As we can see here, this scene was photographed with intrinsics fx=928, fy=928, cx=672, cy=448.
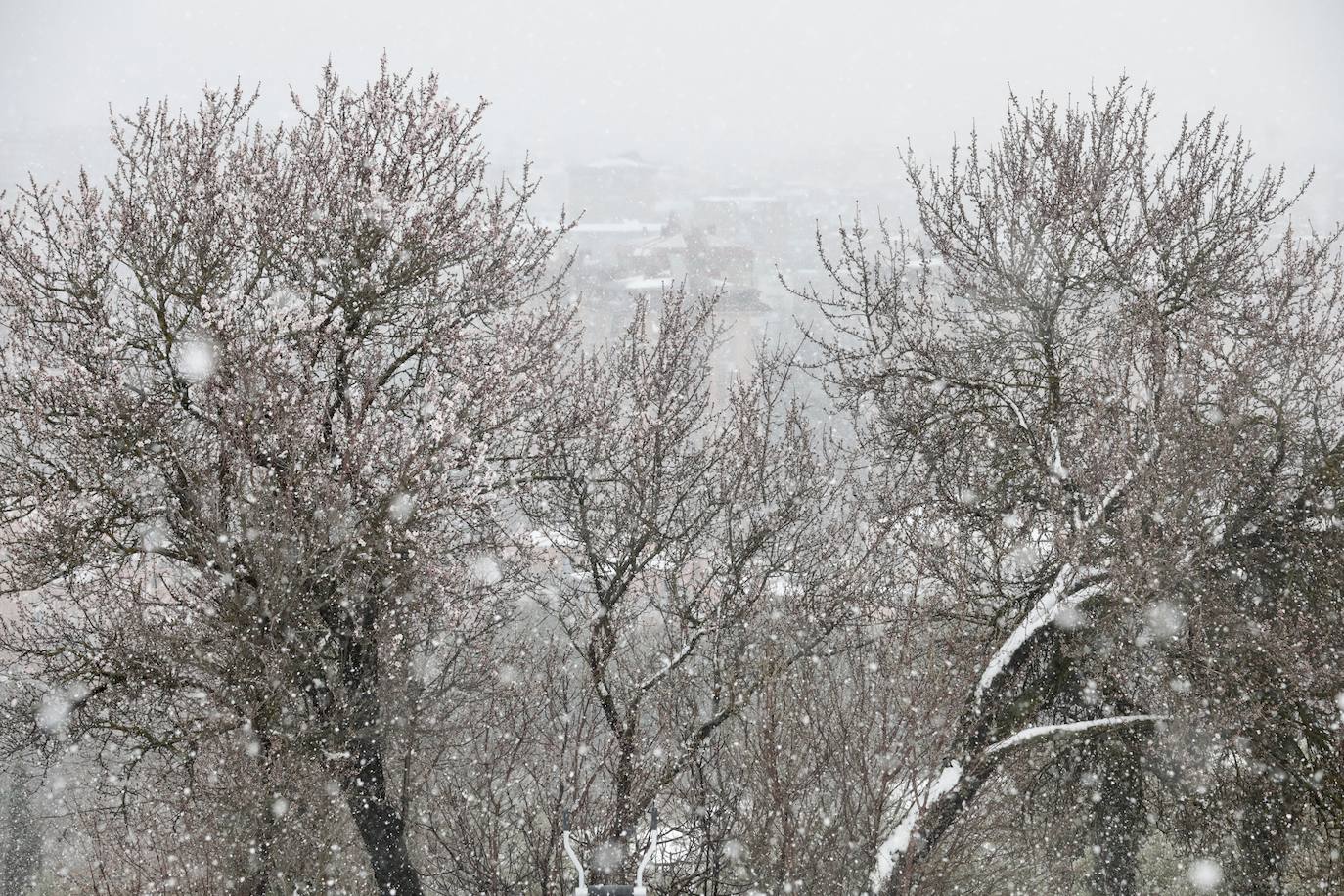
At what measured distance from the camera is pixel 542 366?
10906mm

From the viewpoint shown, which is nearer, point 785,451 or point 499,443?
point 499,443

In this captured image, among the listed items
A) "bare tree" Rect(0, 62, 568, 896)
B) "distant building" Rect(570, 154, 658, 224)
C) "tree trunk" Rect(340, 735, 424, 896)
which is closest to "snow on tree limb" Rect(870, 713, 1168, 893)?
"bare tree" Rect(0, 62, 568, 896)

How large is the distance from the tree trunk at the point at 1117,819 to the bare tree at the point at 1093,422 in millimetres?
43

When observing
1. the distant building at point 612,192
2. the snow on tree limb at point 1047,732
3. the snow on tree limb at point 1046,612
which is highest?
the distant building at point 612,192

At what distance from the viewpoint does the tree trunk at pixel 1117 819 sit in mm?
11281

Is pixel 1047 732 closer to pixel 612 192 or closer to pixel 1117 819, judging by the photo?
pixel 1117 819

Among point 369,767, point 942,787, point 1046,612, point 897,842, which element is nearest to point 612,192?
point 369,767

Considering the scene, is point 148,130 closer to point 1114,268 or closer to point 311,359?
point 311,359

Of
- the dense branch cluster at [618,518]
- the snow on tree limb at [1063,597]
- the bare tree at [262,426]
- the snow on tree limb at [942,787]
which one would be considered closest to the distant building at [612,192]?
the dense branch cluster at [618,518]

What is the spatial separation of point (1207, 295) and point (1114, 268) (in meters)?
1.12

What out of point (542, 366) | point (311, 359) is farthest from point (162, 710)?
point (542, 366)

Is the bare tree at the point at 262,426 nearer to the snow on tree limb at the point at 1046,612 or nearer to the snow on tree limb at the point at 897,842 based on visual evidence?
the snow on tree limb at the point at 897,842

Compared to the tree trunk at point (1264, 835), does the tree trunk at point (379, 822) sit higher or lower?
higher

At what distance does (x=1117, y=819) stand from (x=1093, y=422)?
5763 mm
